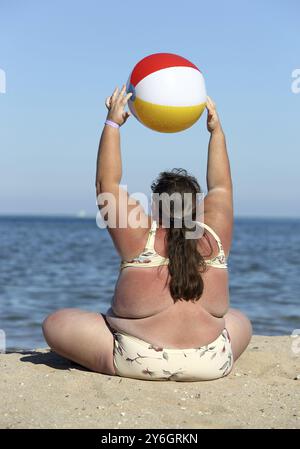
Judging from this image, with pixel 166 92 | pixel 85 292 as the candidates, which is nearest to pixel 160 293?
pixel 166 92

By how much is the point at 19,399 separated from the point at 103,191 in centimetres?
124

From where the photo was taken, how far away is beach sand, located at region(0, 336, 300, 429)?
3299mm

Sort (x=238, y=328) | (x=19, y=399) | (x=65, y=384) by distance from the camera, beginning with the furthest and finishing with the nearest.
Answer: (x=238, y=328) < (x=65, y=384) < (x=19, y=399)

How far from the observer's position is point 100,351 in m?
4.02

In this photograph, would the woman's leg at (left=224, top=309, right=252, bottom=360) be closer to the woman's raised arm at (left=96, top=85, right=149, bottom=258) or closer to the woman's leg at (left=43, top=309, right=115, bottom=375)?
the woman's leg at (left=43, top=309, right=115, bottom=375)

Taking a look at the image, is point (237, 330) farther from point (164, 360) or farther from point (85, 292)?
point (85, 292)

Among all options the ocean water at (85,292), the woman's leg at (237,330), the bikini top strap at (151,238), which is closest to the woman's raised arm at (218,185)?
the bikini top strap at (151,238)

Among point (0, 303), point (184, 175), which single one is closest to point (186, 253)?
point (184, 175)

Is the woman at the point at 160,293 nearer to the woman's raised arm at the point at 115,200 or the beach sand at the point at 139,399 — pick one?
the woman's raised arm at the point at 115,200

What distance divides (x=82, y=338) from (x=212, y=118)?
1.61 m

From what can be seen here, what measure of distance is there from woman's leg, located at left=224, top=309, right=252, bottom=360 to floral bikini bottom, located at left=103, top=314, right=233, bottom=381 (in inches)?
10.8

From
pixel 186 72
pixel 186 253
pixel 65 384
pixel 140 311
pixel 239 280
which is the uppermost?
pixel 186 72

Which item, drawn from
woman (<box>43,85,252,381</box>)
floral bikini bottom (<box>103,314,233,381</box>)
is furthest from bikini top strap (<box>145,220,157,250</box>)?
floral bikini bottom (<box>103,314,233,381</box>)
